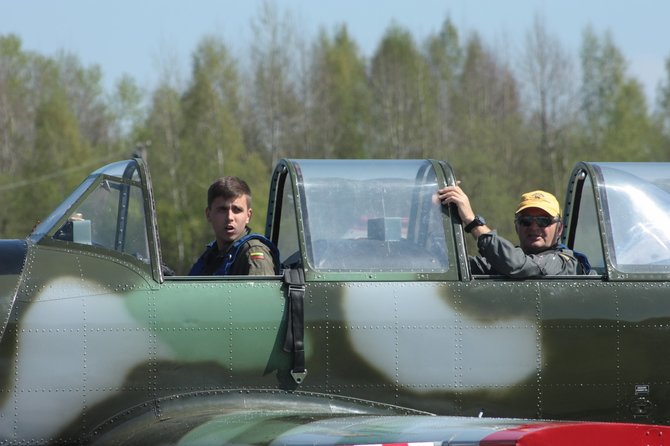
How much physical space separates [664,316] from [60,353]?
13.3 ft

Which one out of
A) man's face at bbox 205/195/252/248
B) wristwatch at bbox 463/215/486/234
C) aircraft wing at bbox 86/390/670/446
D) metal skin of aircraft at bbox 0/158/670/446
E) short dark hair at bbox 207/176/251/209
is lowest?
aircraft wing at bbox 86/390/670/446

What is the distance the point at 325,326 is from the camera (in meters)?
7.10

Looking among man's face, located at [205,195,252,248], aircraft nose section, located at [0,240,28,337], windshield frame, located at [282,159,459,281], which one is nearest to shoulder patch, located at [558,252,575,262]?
windshield frame, located at [282,159,459,281]

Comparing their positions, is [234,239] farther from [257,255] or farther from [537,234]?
[537,234]

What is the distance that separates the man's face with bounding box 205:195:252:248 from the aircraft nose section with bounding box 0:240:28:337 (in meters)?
1.30

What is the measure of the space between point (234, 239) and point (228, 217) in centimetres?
16

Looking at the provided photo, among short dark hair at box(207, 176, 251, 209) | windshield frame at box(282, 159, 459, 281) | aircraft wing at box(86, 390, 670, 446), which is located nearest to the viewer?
aircraft wing at box(86, 390, 670, 446)

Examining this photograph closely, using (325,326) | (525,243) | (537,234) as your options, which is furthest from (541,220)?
(325,326)

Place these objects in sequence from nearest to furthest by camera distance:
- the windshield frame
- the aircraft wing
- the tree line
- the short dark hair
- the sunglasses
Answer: the aircraft wing
the windshield frame
the short dark hair
the sunglasses
the tree line

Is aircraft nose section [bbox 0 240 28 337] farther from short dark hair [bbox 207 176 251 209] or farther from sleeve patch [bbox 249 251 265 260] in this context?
sleeve patch [bbox 249 251 265 260]

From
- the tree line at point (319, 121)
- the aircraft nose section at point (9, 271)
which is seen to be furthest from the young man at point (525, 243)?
the tree line at point (319, 121)

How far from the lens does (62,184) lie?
6269 cm

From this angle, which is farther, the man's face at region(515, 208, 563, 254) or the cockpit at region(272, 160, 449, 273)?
the man's face at region(515, 208, 563, 254)

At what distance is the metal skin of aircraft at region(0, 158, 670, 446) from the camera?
6855 mm
